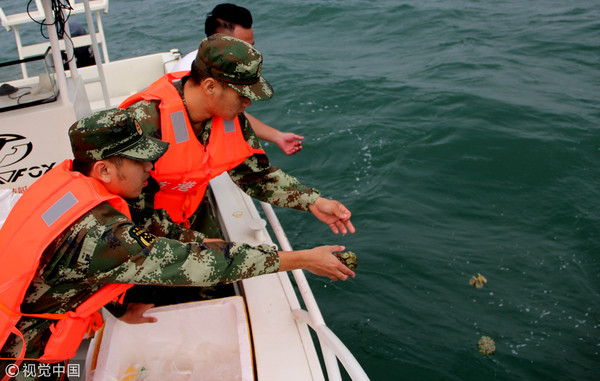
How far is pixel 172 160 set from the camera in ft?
8.79

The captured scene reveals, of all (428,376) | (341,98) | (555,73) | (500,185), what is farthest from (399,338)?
(555,73)

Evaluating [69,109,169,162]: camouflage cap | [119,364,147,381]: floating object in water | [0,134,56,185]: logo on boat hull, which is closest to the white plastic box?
[119,364,147,381]: floating object in water

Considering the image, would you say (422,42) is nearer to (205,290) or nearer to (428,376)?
(428,376)

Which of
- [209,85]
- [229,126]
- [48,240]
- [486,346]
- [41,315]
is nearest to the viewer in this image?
[48,240]

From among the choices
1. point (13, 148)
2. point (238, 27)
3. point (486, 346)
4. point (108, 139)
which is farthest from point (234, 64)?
point (486, 346)

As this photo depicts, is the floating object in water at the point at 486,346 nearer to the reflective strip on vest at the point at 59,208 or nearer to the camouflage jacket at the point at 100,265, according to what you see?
the camouflage jacket at the point at 100,265

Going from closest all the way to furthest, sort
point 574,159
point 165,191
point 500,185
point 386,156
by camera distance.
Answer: point 165,191 → point 500,185 → point 574,159 → point 386,156

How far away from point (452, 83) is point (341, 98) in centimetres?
180

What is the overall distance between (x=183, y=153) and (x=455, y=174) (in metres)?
3.95

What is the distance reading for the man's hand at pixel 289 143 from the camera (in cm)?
356

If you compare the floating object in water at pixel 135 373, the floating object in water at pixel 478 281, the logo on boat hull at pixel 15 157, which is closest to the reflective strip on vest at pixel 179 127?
the floating object in water at pixel 135 373

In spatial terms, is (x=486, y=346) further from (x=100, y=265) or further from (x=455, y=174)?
(x=100, y=265)

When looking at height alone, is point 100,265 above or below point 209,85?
below

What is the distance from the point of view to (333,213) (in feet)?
9.45
